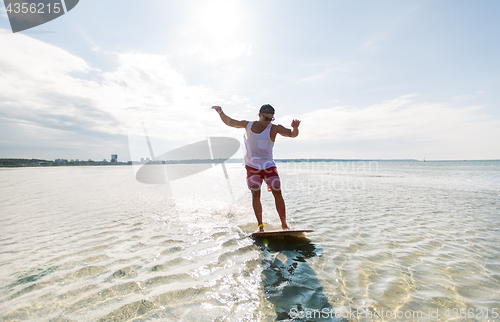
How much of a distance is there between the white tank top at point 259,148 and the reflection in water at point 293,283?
1.97 meters

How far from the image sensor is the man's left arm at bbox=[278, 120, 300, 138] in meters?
5.24

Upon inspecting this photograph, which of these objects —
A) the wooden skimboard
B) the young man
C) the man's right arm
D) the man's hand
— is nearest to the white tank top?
the young man

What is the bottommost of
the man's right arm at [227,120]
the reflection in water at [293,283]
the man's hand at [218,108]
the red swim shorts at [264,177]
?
the reflection in water at [293,283]

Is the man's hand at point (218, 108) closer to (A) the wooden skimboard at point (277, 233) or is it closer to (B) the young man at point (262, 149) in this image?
(B) the young man at point (262, 149)

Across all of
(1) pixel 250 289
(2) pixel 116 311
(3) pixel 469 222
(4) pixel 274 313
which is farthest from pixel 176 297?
(3) pixel 469 222

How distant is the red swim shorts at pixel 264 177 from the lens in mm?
5772

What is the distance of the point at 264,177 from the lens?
233 inches

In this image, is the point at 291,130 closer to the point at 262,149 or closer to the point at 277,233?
the point at 262,149

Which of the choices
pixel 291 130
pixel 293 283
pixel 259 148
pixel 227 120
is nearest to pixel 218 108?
pixel 227 120

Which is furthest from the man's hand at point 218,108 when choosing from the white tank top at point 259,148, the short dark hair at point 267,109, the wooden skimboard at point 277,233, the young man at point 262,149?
the wooden skimboard at point 277,233

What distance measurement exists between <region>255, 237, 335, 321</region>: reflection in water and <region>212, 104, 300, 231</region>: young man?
2.93 feet

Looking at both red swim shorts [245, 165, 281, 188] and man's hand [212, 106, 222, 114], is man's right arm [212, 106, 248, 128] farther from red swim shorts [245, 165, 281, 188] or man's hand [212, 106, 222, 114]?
red swim shorts [245, 165, 281, 188]

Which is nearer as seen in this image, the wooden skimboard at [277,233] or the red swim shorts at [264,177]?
the wooden skimboard at [277,233]

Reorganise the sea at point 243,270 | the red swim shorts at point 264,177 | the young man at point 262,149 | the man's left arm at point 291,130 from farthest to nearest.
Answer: the red swim shorts at point 264,177, the young man at point 262,149, the man's left arm at point 291,130, the sea at point 243,270
